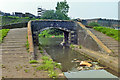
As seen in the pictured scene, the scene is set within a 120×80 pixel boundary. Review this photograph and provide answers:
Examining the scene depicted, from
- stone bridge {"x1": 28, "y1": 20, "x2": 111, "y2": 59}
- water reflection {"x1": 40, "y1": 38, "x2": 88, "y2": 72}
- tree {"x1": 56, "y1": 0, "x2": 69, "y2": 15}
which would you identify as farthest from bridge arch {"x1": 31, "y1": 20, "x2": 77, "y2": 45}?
tree {"x1": 56, "y1": 0, "x2": 69, "y2": 15}

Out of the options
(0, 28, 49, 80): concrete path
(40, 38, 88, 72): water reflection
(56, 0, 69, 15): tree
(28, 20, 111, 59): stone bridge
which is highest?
(56, 0, 69, 15): tree

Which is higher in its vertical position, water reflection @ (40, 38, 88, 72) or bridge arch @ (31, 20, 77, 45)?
bridge arch @ (31, 20, 77, 45)

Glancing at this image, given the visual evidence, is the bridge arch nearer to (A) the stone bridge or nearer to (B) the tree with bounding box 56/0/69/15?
(A) the stone bridge

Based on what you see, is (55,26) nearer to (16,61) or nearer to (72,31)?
(72,31)

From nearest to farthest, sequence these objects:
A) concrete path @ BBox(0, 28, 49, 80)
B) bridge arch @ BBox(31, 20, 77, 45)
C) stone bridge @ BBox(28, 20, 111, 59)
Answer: concrete path @ BBox(0, 28, 49, 80) → stone bridge @ BBox(28, 20, 111, 59) → bridge arch @ BBox(31, 20, 77, 45)

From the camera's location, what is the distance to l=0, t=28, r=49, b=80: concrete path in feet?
20.6

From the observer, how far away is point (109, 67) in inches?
358

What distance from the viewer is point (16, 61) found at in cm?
835

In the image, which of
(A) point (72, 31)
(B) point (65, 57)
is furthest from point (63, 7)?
(B) point (65, 57)

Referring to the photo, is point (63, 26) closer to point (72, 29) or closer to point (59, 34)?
point (72, 29)

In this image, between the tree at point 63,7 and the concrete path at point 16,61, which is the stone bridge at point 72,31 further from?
the tree at point 63,7

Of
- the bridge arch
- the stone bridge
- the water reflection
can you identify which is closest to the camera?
the water reflection

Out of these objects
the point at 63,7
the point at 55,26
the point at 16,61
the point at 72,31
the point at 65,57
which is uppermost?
the point at 63,7

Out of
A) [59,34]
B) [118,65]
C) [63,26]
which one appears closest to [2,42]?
[63,26]
